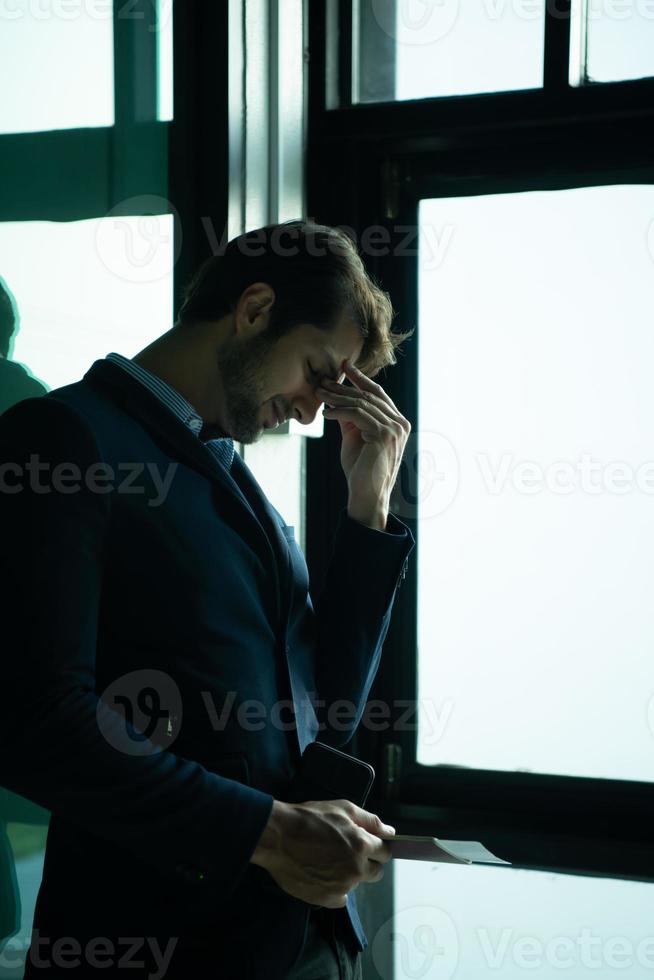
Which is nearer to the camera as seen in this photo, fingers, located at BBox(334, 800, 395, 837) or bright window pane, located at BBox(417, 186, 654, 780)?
fingers, located at BBox(334, 800, 395, 837)

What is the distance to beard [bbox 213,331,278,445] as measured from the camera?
117 cm

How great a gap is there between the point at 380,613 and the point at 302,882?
0.41 meters

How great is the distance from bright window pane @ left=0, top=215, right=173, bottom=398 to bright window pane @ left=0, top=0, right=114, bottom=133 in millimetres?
145

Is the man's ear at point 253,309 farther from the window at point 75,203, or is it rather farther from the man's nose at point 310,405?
the window at point 75,203

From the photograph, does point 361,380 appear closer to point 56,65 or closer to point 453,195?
point 56,65

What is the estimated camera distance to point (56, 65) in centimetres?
144

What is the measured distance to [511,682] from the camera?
1.98 meters

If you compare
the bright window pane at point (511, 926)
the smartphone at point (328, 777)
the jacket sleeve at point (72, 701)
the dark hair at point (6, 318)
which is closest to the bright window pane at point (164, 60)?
the dark hair at point (6, 318)

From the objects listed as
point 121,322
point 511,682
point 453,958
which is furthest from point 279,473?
point 453,958

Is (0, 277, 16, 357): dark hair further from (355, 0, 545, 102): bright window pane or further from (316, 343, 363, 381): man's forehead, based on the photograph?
(355, 0, 545, 102): bright window pane

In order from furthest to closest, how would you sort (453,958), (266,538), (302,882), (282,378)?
(453,958)
(282,378)
(266,538)
(302,882)

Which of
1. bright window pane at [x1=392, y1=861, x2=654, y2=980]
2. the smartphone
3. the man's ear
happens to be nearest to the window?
the man's ear

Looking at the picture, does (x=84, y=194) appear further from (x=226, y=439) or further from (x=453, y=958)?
(x=453, y=958)

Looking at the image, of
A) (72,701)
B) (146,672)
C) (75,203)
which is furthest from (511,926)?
(75,203)
